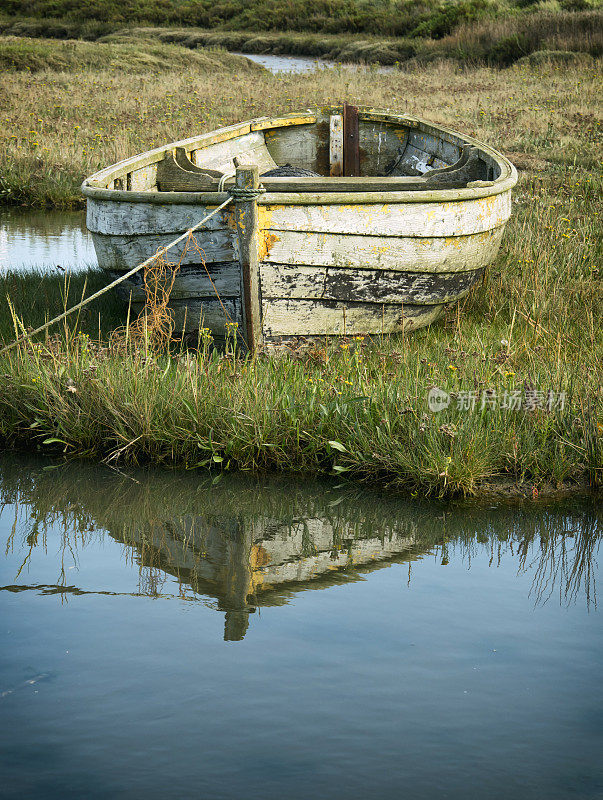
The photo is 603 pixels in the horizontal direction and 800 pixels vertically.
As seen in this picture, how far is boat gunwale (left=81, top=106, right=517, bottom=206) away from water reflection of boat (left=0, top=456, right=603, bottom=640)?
1682 mm

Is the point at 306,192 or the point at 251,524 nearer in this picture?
the point at 251,524

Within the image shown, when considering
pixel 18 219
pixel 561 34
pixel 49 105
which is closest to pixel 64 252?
pixel 18 219

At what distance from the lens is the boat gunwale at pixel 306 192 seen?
502 centimetres

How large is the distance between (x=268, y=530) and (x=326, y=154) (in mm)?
6119

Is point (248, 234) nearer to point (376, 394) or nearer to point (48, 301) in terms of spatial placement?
point (376, 394)

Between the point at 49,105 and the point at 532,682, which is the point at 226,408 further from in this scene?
the point at 49,105

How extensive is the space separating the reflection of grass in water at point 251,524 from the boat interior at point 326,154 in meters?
3.09

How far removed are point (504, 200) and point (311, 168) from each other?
325 centimetres

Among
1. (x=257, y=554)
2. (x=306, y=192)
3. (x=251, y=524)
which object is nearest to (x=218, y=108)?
(x=306, y=192)

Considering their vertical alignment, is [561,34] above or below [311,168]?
above

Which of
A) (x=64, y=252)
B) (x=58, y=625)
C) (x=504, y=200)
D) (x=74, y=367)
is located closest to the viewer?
(x=58, y=625)

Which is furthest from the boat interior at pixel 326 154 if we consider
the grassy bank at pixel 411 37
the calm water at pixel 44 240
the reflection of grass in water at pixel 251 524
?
the grassy bank at pixel 411 37

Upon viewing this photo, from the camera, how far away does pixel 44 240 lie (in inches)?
379

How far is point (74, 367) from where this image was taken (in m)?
4.71
